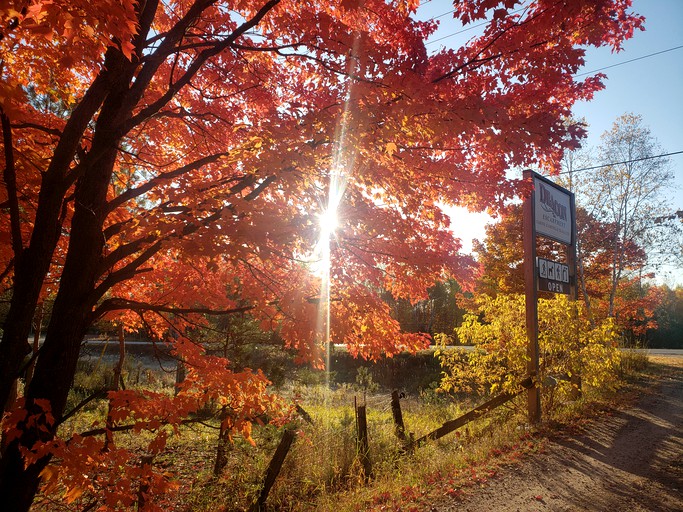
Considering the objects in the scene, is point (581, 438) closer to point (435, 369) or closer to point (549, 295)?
point (549, 295)

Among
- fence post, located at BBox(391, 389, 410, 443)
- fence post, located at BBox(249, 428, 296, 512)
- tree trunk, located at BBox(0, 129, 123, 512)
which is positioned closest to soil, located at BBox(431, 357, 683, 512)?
fence post, located at BBox(249, 428, 296, 512)

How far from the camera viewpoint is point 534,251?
870cm

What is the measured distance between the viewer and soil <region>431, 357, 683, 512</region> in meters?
4.56

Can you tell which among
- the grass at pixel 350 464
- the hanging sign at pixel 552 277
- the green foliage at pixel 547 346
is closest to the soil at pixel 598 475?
the grass at pixel 350 464

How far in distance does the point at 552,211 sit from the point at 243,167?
27.0 feet

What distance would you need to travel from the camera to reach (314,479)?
241 inches

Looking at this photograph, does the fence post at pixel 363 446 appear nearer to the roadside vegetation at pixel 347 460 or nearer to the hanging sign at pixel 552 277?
the roadside vegetation at pixel 347 460

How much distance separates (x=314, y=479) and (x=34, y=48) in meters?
6.34

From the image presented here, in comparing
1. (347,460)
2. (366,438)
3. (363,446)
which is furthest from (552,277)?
(347,460)

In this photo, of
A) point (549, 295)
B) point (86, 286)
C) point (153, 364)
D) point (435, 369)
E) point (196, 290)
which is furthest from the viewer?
point (153, 364)

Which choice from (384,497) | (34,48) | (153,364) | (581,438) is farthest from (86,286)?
(153,364)

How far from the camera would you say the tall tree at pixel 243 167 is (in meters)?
3.28

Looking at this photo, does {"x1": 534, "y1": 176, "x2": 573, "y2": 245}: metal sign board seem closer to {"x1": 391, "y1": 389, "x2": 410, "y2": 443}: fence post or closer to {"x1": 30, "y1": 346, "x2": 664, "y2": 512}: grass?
{"x1": 30, "y1": 346, "x2": 664, "y2": 512}: grass

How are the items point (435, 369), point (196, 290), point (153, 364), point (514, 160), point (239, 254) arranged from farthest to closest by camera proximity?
point (153, 364), point (435, 369), point (196, 290), point (514, 160), point (239, 254)
